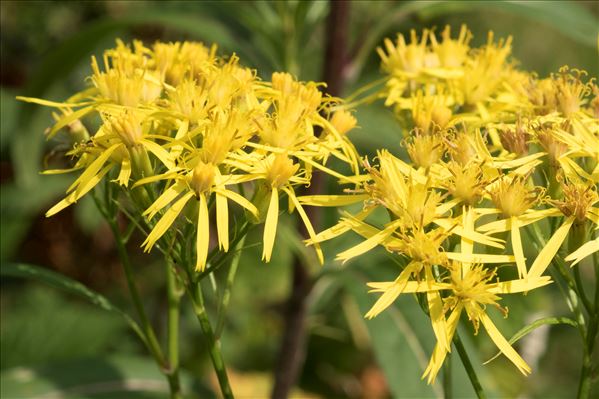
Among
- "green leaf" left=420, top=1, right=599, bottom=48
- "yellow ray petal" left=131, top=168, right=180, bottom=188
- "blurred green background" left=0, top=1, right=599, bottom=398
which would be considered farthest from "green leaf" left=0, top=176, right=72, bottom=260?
"yellow ray petal" left=131, top=168, right=180, bottom=188

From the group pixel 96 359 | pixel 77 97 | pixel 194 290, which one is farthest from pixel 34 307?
pixel 194 290

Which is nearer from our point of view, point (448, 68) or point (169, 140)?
point (169, 140)

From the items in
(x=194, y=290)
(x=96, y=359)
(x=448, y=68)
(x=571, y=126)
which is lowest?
(x=96, y=359)

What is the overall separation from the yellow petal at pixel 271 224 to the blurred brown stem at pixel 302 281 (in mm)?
707

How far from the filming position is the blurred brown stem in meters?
1.91

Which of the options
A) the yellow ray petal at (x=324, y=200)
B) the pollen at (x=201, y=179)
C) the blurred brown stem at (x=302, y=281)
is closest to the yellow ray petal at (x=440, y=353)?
the yellow ray petal at (x=324, y=200)

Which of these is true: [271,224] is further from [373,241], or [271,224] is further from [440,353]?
[440,353]

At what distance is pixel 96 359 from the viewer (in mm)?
1895

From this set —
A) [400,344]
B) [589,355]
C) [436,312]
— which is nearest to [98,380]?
[400,344]

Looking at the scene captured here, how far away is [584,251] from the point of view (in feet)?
3.61

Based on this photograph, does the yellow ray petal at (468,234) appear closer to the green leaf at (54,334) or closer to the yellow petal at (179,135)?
the yellow petal at (179,135)

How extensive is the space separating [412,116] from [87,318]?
4.30 feet

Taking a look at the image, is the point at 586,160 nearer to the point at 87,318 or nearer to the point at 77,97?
the point at 77,97

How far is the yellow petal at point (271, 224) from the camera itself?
1070mm
